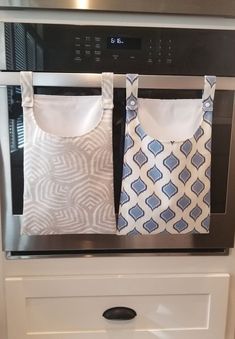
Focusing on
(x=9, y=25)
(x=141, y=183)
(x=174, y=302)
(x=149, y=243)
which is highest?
(x=9, y=25)

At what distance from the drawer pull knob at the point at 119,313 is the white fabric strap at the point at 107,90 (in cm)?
53

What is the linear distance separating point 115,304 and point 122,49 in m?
0.65

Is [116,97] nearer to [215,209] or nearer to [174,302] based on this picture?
[215,209]

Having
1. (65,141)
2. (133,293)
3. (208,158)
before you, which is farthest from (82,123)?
(133,293)

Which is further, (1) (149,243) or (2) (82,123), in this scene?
(1) (149,243)

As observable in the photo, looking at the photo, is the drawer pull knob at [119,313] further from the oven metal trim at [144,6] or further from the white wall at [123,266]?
the oven metal trim at [144,6]

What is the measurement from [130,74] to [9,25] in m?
0.29

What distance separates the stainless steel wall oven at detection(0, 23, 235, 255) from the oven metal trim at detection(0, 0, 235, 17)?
0.04m

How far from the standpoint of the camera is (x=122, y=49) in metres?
0.92

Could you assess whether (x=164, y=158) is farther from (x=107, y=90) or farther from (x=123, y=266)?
(x=123, y=266)

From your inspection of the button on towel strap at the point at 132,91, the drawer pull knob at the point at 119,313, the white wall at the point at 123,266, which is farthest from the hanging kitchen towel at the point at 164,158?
the drawer pull knob at the point at 119,313

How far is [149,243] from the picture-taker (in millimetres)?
1024

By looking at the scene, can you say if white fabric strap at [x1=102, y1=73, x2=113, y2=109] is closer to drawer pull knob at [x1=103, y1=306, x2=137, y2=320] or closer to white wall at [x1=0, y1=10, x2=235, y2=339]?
white wall at [x1=0, y1=10, x2=235, y2=339]

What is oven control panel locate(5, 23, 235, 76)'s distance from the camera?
2.97ft
